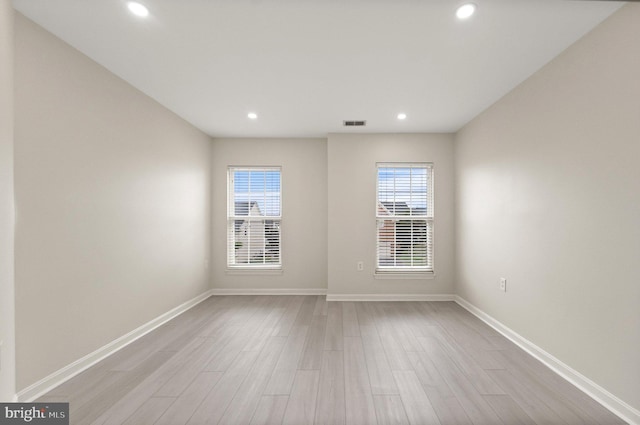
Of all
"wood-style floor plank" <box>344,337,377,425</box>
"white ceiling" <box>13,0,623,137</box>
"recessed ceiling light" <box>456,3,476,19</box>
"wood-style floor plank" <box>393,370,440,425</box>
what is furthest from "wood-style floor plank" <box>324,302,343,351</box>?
"recessed ceiling light" <box>456,3,476,19</box>

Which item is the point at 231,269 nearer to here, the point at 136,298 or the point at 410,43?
the point at 136,298

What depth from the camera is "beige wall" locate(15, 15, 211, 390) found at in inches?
74.3

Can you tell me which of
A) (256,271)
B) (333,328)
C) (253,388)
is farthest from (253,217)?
(253,388)

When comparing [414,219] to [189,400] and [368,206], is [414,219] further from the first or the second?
[189,400]

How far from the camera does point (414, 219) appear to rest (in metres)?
4.38

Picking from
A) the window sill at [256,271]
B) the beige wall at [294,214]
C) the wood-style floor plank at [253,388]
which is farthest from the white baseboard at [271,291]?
the wood-style floor plank at [253,388]

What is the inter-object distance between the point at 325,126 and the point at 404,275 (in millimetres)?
2527

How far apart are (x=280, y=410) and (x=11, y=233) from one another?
A: 1882mm

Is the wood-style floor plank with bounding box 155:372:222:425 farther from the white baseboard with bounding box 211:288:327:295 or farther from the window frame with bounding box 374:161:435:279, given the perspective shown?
the window frame with bounding box 374:161:435:279

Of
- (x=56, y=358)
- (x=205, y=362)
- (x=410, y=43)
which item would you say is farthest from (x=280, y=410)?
(x=410, y=43)

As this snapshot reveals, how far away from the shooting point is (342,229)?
169 inches

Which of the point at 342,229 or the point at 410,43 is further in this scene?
the point at 342,229

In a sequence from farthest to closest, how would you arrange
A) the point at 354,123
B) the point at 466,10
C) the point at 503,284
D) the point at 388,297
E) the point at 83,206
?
the point at 388,297 < the point at 354,123 < the point at 503,284 < the point at 83,206 < the point at 466,10

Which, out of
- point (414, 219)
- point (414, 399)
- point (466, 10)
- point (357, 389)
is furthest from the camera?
point (414, 219)
